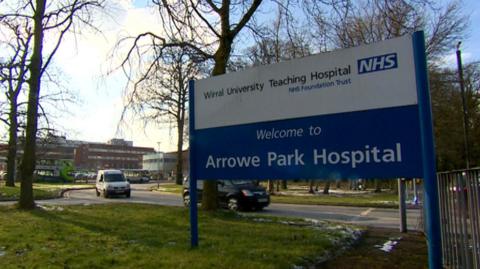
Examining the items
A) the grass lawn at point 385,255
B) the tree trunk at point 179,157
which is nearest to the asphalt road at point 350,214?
the grass lawn at point 385,255

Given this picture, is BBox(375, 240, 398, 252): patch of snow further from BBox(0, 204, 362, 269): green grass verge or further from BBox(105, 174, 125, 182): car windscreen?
BBox(105, 174, 125, 182): car windscreen

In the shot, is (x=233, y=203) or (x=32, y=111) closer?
(x=32, y=111)

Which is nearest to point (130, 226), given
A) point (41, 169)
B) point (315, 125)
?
point (315, 125)

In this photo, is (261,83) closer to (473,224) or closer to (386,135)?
(386,135)

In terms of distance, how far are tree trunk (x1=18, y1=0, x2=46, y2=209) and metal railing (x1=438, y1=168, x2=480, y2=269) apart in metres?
15.7

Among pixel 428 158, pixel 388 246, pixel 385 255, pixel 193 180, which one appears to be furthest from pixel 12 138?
pixel 428 158

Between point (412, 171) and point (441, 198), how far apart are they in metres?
2.50

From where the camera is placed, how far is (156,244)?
27.2 ft

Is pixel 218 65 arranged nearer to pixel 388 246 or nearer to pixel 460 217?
pixel 388 246

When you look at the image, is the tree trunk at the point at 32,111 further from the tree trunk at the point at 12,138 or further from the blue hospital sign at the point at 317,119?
the blue hospital sign at the point at 317,119

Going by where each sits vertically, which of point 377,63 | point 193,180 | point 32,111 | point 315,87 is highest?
point 32,111

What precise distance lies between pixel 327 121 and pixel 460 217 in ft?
6.99

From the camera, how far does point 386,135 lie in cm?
520

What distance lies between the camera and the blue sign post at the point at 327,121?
195 inches
